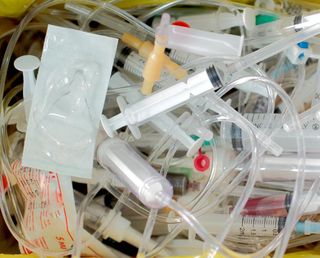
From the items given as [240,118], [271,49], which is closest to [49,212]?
[240,118]

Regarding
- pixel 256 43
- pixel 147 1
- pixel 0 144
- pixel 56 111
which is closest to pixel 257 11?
pixel 256 43

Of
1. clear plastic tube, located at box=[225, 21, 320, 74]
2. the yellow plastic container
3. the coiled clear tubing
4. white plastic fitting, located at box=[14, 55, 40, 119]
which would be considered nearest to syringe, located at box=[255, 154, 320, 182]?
the coiled clear tubing

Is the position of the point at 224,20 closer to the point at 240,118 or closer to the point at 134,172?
the point at 240,118

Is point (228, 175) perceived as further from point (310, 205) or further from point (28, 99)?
point (28, 99)

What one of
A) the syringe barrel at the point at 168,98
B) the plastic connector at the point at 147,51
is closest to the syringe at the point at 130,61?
the plastic connector at the point at 147,51

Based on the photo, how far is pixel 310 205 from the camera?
103 centimetres

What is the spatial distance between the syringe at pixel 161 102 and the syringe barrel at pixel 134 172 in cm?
3

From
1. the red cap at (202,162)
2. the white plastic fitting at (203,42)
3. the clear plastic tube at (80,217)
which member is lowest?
the clear plastic tube at (80,217)

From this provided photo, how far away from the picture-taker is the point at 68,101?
1.06 metres

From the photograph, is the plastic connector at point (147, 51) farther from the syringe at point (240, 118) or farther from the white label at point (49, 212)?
the white label at point (49, 212)

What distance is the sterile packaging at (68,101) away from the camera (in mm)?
1053

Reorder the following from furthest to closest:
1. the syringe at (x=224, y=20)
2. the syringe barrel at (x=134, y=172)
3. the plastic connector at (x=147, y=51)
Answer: the syringe at (x=224, y=20) → the plastic connector at (x=147, y=51) → the syringe barrel at (x=134, y=172)

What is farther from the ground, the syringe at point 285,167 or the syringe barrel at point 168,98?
the syringe barrel at point 168,98

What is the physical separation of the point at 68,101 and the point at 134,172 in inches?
8.1
